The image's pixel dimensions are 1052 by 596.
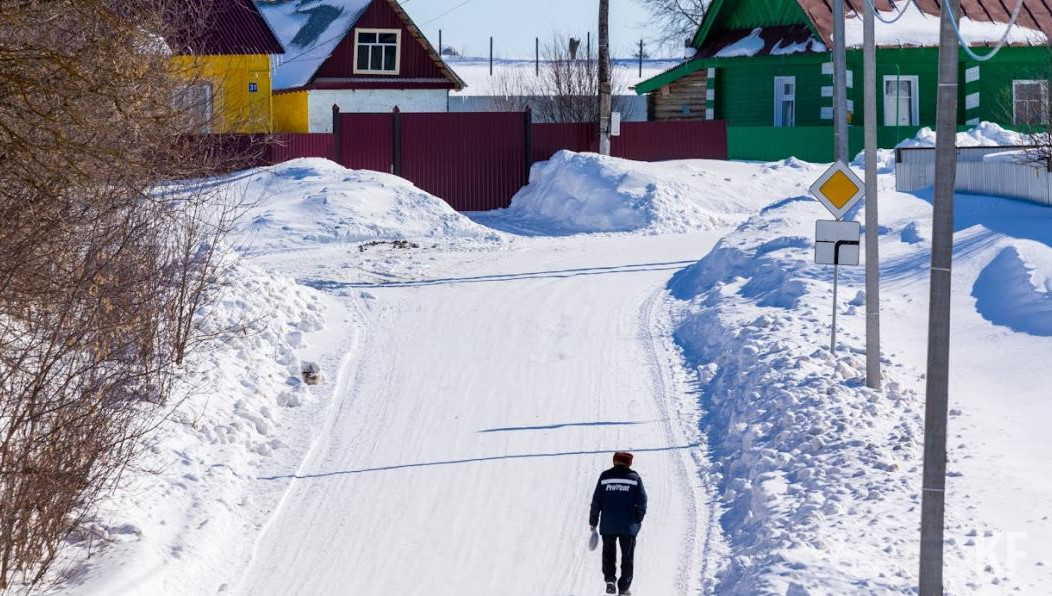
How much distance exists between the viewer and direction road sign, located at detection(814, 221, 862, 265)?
16.3m

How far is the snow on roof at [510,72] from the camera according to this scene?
7698cm

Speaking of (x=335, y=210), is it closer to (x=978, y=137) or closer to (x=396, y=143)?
(x=396, y=143)

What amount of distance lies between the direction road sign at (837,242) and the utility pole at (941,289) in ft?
22.1

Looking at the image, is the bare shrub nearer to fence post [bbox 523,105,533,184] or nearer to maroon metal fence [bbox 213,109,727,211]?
maroon metal fence [bbox 213,109,727,211]

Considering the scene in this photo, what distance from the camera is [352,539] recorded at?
11.5 m

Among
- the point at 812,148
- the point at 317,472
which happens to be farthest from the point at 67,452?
the point at 812,148

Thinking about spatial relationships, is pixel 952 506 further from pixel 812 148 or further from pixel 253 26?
pixel 253 26

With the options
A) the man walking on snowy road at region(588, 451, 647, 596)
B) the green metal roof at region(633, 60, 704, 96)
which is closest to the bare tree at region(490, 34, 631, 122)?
the green metal roof at region(633, 60, 704, 96)

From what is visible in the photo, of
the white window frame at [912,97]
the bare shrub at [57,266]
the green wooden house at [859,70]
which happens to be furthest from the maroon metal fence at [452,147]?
the bare shrub at [57,266]

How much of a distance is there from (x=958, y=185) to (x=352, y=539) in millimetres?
18667

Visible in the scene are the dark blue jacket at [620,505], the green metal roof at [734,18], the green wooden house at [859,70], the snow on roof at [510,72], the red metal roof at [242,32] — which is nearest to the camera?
the dark blue jacket at [620,505]

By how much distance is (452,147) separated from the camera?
3422 centimetres

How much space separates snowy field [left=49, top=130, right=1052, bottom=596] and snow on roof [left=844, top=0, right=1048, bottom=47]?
1447 centimetres

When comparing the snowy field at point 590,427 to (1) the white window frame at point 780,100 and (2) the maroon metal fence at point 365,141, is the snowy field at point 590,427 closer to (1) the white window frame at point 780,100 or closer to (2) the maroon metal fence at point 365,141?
(2) the maroon metal fence at point 365,141
